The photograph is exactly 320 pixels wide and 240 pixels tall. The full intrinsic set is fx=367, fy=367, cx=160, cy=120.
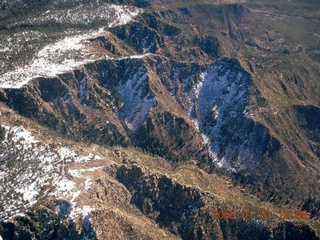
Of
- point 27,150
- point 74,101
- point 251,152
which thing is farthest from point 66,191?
point 251,152

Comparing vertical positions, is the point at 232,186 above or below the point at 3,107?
below

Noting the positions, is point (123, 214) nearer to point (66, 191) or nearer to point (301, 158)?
point (66, 191)

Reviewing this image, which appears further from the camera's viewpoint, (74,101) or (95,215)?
(74,101)
